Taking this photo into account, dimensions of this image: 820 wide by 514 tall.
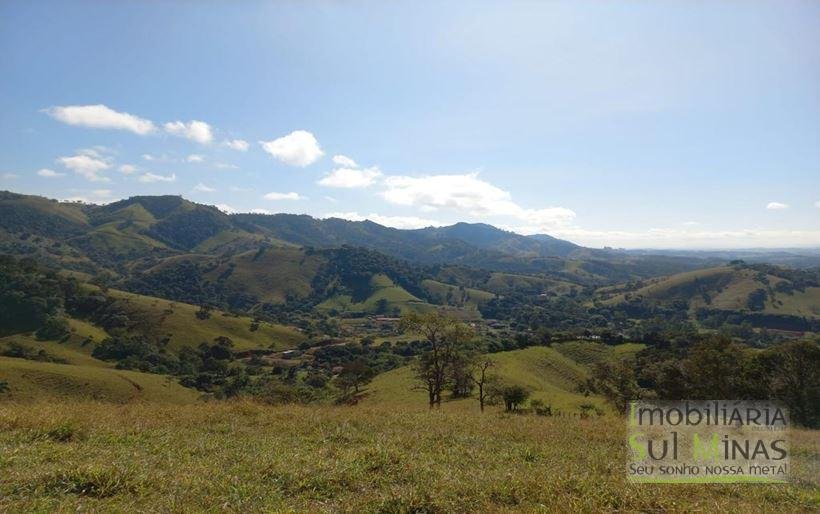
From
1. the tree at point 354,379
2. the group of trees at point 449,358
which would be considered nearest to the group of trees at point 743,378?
the group of trees at point 449,358

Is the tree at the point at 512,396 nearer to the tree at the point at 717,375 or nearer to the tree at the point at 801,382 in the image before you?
the tree at the point at 717,375

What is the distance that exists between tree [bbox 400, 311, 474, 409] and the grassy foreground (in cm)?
2345

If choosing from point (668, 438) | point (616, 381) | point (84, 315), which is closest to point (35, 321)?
point (84, 315)

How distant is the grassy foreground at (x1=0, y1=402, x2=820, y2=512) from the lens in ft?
26.6

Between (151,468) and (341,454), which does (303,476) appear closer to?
(341,454)

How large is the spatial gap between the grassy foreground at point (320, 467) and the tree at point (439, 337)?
923 inches

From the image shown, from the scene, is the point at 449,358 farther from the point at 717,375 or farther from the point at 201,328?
the point at 201,328

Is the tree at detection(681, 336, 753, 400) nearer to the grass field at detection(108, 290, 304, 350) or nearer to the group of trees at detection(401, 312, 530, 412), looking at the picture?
the group of trees at detection(401, 312, 530, 412)

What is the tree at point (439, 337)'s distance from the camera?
127 ft

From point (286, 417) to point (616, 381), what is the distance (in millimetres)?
52720

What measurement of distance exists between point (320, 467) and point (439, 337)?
105 feet

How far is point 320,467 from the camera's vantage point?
9.74 metres

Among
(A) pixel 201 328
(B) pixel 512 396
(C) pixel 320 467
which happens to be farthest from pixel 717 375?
(A) pixel 201 328

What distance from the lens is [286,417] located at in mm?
15062
